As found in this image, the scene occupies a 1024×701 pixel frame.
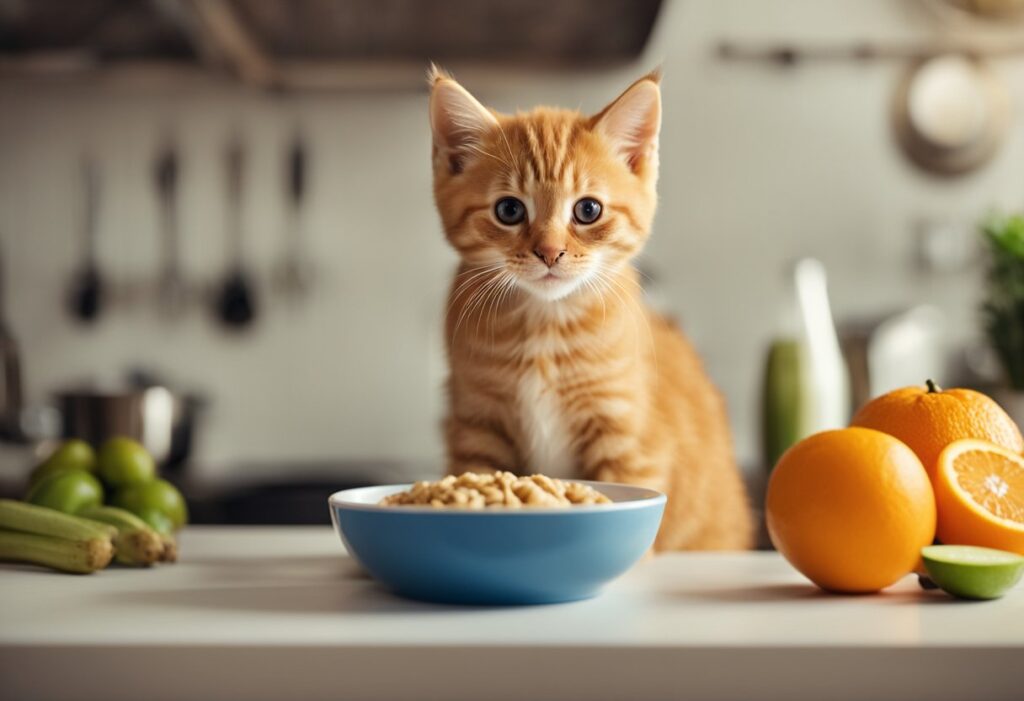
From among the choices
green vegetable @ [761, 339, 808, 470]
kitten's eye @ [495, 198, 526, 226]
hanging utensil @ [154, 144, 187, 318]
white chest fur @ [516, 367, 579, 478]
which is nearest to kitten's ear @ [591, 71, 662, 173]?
kitten's eye @ [495, 198, 526, 226]

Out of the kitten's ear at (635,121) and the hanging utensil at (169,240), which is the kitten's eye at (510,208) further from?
the hanging utensil at (169,240)

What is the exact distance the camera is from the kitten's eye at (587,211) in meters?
1.09

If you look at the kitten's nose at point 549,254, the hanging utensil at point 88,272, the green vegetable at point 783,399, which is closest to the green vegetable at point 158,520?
the kitten's nose at point 549,254

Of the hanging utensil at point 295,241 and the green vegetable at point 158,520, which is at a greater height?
the hanging utensil at point 295,241

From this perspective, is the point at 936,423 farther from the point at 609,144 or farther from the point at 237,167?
the point at 237,167

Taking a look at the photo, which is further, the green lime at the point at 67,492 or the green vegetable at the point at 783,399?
the green vegetable at the point at 783,399

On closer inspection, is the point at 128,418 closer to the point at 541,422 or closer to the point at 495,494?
the point at 541,422

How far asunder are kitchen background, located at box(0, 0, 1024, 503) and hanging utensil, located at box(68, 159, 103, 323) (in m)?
0.03

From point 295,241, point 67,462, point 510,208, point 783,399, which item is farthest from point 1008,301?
point 67,462

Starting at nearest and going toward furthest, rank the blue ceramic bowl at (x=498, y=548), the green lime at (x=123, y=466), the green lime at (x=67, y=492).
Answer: the blue ceramic bowl at (x=498, y=548) → the green lime at (x=67, y=492) → the green lime at (x=123, y=466)

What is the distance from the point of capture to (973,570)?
2.47 feet

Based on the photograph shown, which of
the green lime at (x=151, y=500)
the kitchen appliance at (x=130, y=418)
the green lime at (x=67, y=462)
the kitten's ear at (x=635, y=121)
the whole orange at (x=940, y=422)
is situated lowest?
the kitchen appliance at (x=130, y=418)

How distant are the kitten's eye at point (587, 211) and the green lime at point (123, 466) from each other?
1.92ft

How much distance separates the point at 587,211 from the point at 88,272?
2.46m
